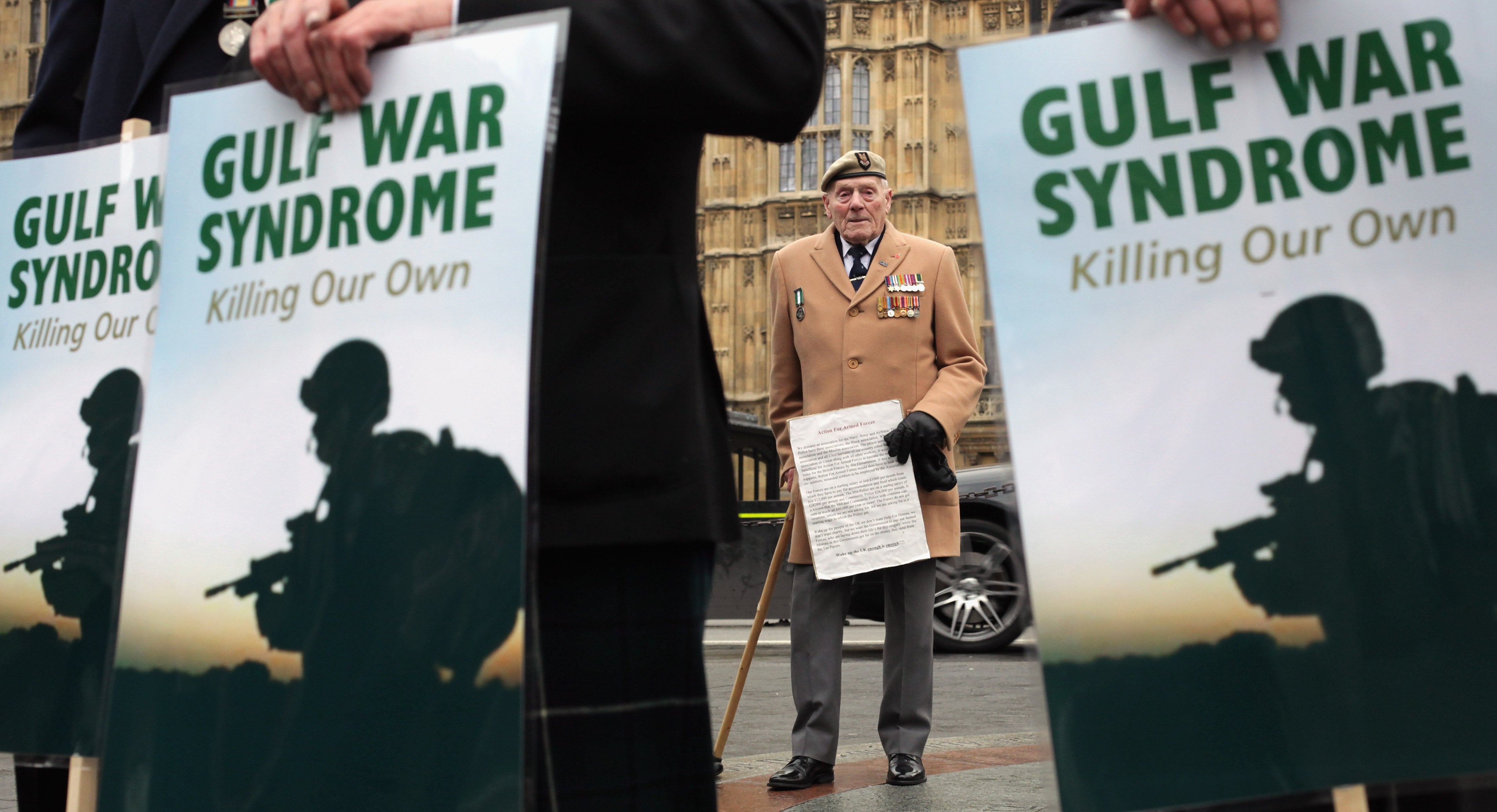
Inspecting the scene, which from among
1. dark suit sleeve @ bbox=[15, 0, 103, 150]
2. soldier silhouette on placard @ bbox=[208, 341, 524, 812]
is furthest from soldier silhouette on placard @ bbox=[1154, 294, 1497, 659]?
dark suit sleeve @ bbox=[15, 0, 103, 150]

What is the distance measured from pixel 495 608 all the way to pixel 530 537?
70mm

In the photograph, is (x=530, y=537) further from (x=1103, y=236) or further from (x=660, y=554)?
(x=1103, y=236)

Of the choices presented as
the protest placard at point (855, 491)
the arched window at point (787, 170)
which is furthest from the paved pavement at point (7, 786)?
the arched window at point (787, 170)

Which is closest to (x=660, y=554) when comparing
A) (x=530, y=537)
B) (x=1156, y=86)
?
(x=530, y=537)

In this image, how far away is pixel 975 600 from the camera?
28.4ft

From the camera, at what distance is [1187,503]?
1302 mm

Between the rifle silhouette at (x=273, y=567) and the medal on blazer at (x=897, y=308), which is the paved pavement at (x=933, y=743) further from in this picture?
the medal on blazer at (x=897, y=308)

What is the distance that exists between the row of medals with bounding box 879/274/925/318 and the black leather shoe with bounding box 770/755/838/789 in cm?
131

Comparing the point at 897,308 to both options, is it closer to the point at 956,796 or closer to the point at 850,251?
the point at 850,251

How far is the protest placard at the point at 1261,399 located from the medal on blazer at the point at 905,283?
2.90 metres

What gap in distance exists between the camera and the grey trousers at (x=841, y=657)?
3957 millimetres

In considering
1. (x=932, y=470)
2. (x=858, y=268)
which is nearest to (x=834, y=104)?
A: (x=858, y=268)

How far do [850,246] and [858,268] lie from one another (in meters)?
0.10

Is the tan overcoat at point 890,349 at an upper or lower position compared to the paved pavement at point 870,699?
upper
